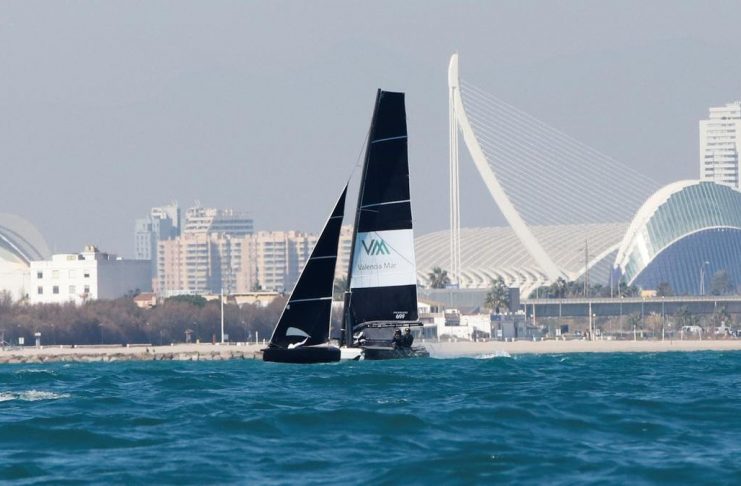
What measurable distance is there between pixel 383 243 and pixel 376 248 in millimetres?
A: 326

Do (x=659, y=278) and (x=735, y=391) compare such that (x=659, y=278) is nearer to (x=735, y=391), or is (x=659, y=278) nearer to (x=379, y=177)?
(x=379, y=177)

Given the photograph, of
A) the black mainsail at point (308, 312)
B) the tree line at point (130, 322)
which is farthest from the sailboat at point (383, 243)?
the tree line at point (130, 322)

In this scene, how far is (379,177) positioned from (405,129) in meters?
2.31

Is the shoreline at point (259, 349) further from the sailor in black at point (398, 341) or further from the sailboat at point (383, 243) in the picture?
the sailor in black at point (398, 341)

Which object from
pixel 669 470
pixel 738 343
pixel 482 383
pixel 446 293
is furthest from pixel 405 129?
pixel 446 293

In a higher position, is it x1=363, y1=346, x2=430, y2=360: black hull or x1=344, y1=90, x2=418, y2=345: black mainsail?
x1=344, y1=90, x2=418, y2=345: black mainsail

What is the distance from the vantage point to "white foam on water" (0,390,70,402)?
37509 millimetres

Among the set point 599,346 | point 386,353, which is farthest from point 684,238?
point 386,353

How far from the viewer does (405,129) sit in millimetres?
65125

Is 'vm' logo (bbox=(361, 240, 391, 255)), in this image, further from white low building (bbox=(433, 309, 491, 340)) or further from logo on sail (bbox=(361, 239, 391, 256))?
white low building (bbox=(433, 309, 491, 340))

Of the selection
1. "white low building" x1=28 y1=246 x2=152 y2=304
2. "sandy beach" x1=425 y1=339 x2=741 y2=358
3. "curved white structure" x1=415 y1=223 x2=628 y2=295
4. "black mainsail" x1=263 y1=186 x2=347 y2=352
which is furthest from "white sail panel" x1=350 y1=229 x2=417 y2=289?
"curved white structure" x1=415 y1=223 x2=628 y2=295

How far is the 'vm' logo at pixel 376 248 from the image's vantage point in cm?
6469

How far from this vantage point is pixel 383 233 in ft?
212

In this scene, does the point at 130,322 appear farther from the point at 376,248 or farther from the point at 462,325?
the point at 376,248
